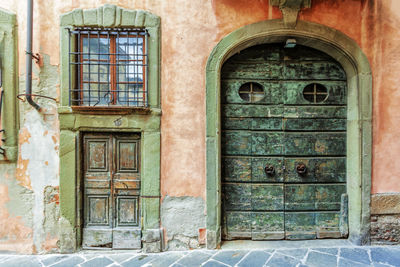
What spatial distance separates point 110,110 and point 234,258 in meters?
2.60

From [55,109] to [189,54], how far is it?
6.72 feet

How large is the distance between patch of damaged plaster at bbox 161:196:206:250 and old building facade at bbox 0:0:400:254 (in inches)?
0.6

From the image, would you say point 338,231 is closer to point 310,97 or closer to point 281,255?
point 281,255

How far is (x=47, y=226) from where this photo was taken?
2.84 metres

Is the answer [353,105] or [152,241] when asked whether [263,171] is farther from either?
[152,241]

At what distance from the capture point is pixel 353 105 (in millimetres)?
3035

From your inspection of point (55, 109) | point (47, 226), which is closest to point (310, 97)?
point (55, 109)

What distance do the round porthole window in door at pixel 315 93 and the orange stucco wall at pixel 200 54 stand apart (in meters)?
0.68

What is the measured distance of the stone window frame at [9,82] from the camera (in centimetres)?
281

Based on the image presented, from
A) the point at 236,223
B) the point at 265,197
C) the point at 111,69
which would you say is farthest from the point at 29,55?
the point at 265,197

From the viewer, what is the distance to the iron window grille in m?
2.92

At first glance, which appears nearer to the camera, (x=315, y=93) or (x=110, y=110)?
(x=110, y=110)

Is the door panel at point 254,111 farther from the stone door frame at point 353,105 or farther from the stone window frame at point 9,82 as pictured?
the stone window frame at point 9,82

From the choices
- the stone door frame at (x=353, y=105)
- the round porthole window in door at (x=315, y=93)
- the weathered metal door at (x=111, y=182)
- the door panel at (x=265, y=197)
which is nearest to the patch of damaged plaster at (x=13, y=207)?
the weathered metal door at (x=111, y=182)
